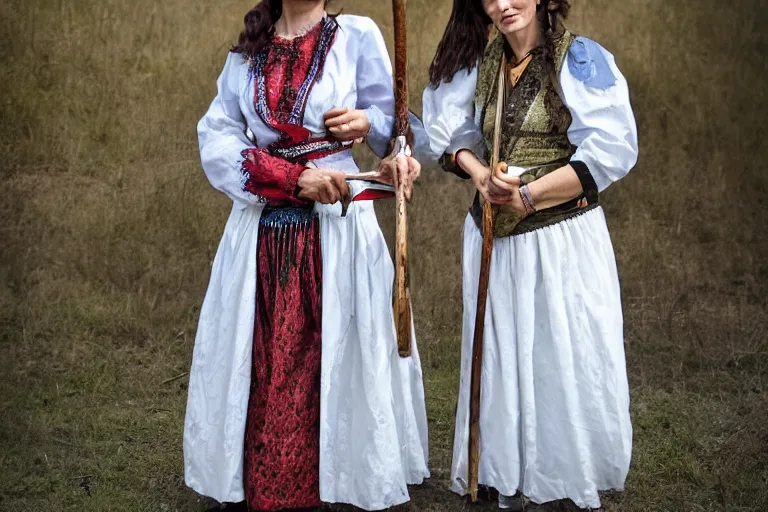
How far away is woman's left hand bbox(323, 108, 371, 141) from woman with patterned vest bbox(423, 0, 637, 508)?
30cm

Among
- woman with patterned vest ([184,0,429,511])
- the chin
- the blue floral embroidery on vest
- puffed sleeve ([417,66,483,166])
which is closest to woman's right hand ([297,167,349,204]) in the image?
woman with patterned vest ([184,0,429,511])

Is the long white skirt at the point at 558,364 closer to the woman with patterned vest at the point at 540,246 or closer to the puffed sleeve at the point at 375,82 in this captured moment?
the woman with patterned vest at the point at 540,246

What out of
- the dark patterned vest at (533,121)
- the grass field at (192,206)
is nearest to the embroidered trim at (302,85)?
the dark patterned vest at (533,121)

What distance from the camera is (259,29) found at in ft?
10.2

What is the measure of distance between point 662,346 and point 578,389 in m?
2.30

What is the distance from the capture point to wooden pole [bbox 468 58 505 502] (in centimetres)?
312

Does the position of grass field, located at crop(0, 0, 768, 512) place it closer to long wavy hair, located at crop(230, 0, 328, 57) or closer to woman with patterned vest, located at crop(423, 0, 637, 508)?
woman with patterned vest, located at crop(423, 0, 637, 508)

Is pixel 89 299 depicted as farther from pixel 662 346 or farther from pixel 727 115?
pixel 727 115

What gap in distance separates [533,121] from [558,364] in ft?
2.45

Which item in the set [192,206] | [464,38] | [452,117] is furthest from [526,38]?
[192,206]

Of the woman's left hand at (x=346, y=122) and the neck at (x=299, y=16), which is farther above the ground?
the neck at (x=299, y=16)

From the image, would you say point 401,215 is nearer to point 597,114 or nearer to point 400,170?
point 400,170

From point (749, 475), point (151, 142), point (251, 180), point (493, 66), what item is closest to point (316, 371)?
point (251, 180)

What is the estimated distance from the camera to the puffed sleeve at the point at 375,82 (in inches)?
124
